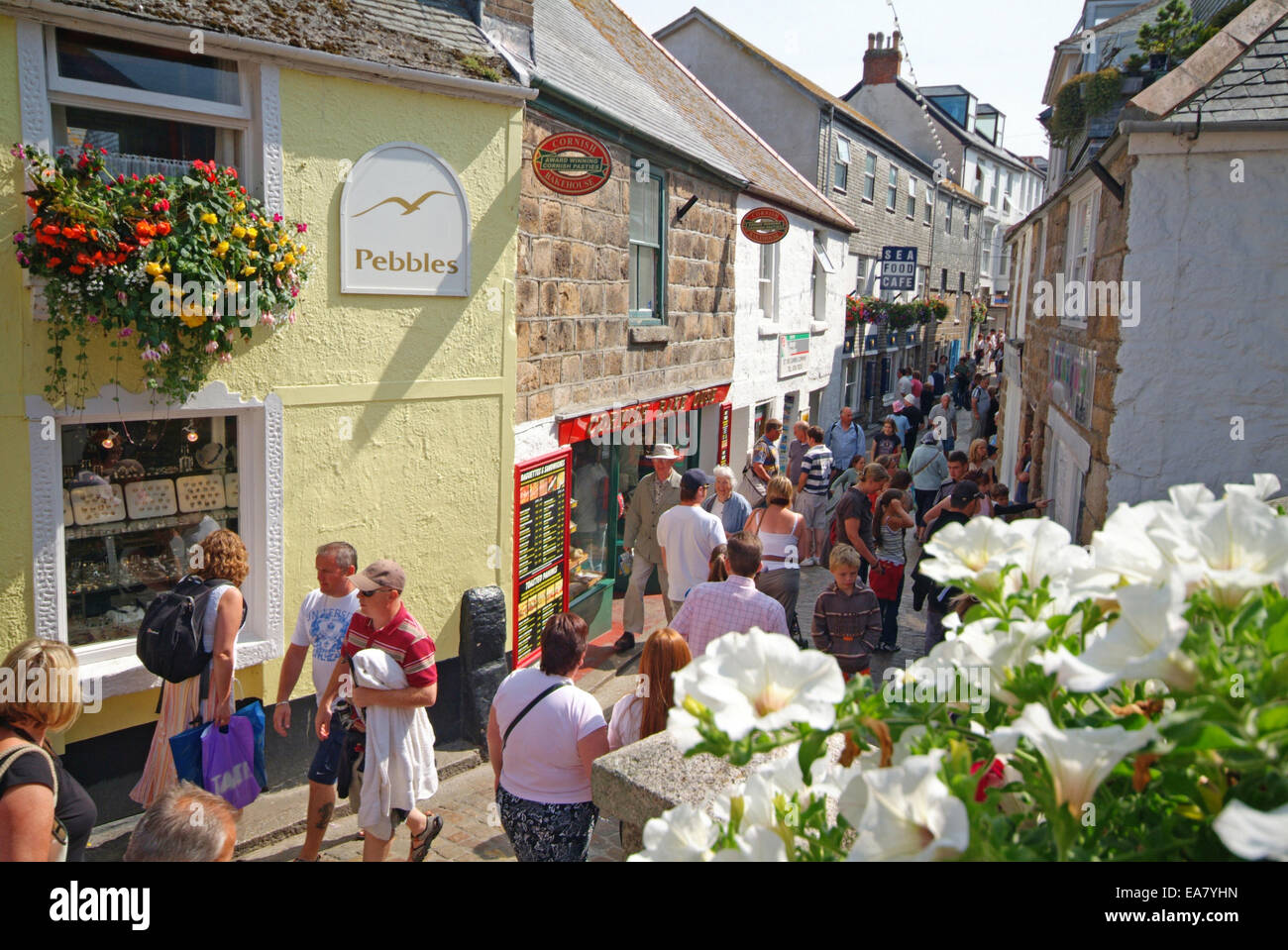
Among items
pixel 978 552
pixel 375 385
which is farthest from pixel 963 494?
pixel 978 552

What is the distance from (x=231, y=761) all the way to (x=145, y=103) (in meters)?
3.49

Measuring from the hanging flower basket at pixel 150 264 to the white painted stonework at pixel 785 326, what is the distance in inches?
338

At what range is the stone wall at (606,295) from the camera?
7.52m

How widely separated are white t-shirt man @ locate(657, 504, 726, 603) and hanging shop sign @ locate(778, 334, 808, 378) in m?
8.81

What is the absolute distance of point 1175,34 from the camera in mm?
8750

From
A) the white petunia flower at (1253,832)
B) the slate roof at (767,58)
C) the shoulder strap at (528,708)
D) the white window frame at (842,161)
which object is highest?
the slate roof at (767,58)

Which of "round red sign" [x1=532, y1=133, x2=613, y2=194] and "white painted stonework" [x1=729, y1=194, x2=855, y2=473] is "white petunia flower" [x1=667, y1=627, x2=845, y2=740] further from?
"white painted stonework" [x1=729, y1=194, x2=855, y2=473]

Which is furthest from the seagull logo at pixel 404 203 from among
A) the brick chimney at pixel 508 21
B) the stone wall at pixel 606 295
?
the brick chimney at pixel 508 21

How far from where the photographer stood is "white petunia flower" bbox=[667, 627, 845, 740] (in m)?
1.24

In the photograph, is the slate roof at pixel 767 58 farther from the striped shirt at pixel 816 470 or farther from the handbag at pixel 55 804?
the handbag at pixel 55 804

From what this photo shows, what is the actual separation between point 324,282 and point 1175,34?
784 cm

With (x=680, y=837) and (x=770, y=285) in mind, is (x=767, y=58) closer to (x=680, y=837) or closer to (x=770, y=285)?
(x=770, y=285)

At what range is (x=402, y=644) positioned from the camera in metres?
4.65

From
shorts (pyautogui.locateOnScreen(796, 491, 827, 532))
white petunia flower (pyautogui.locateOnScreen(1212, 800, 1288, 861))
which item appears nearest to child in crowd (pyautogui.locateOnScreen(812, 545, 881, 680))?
shorts (pyautogui.locateOnScreen(796, 491, 827, 532))
